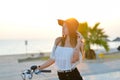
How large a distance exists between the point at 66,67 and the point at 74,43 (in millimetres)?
270

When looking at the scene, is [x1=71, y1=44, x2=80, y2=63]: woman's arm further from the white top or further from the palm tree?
the palm tree

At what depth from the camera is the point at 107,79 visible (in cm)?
1226

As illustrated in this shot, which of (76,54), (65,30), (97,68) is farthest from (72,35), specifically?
(97,68)

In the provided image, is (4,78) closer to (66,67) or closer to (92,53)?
(66,67)

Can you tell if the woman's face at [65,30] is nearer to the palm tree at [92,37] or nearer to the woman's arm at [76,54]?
the woman's arm at [76,54]

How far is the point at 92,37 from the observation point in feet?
78.2

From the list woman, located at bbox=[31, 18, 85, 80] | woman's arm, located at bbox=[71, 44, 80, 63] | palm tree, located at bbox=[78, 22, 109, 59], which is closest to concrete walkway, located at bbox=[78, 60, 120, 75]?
palm tree, located at bbox=[78, 22, 109, 59]

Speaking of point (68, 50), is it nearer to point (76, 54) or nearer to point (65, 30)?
point (76, 54)

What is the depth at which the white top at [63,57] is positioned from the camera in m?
3.65

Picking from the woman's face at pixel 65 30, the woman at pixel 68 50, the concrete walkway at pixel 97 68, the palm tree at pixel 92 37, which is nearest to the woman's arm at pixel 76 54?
the woman at pixel 68 50

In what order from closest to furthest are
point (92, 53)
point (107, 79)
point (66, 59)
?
point (66, 59) → point (107, 79) → point (92, 53)

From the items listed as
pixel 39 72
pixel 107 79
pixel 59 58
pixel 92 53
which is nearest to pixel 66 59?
pixel 59 58

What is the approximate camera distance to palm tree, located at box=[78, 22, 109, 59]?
23.4 m

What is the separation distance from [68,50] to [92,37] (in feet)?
66.6
